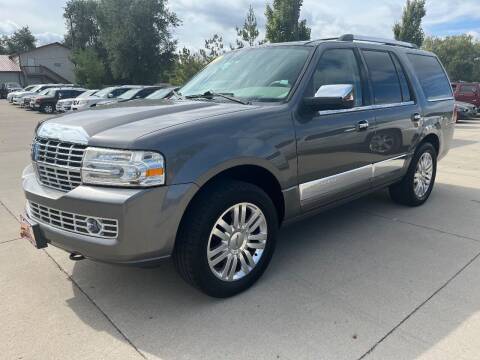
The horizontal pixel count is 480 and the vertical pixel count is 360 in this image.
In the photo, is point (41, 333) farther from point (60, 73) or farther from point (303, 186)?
point (60, 73)

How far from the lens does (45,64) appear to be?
62.1 metres

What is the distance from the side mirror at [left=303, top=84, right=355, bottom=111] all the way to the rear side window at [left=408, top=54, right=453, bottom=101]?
220 cm

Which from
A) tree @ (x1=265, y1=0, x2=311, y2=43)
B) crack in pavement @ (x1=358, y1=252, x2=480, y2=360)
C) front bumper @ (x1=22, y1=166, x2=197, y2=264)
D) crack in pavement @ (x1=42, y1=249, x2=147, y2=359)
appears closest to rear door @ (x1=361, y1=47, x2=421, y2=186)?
crack in pavement @ (x1=358, y1=252, x2=480, y2=360)

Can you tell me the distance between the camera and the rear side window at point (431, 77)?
16.8 feet

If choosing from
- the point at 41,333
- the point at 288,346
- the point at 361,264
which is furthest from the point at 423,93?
the point at 41,333

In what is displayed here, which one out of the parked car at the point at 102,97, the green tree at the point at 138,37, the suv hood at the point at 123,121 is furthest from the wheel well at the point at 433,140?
the green tree at the point at 138,37

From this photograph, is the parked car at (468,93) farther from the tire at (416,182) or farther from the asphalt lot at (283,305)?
the asphalt lot at (283,305)

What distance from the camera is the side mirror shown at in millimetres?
3234

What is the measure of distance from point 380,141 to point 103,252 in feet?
9.63

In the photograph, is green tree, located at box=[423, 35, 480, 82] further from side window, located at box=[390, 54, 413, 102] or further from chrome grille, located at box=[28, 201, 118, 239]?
chrome grille, located at box=[28, 201, 118, 239]

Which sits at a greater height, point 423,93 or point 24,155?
point 423,93

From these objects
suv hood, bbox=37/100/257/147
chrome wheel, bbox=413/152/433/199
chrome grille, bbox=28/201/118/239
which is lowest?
chrome wheel, bbox=413/152/433/199

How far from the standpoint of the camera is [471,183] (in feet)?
22.1

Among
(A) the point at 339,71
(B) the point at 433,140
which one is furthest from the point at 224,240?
(B) the point at 433,140
